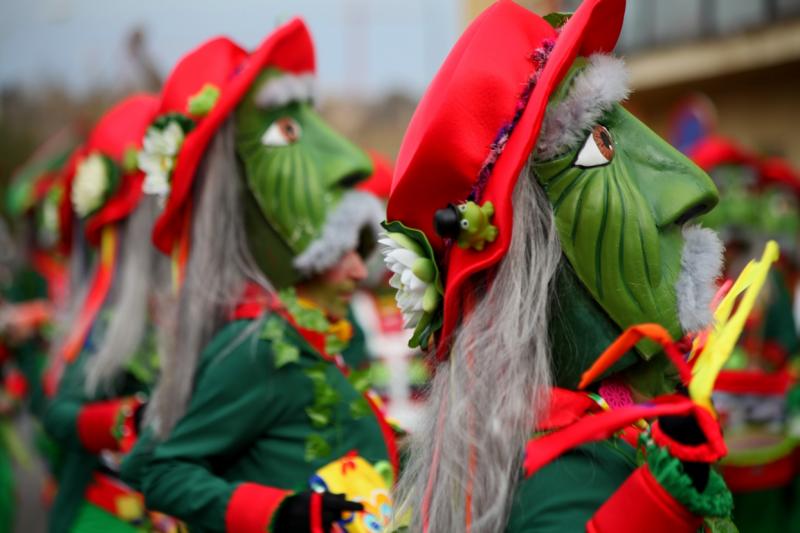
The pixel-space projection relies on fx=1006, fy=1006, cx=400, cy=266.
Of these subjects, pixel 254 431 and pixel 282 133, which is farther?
pixel 282 133

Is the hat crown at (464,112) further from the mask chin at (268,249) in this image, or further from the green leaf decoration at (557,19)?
the mask chin at (268,249)

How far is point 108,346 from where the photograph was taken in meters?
3.98

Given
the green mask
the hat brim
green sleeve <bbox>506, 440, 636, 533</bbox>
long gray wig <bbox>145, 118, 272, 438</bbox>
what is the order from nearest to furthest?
green sleeve <bbox>506, 440, 636, 533</bbox> → the hat brim → long gray wig <bbox>145, 118, 272, 438</bbox> → the green mask

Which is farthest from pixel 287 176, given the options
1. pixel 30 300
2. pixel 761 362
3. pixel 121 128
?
pixel 30 300

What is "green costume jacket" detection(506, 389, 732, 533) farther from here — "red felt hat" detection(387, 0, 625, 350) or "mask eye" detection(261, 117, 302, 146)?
"mask eye" detection(261, 117, 302, 146)

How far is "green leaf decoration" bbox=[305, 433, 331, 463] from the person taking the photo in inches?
111

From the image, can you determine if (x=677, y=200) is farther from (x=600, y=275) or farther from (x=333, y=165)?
(x=333, y=165)

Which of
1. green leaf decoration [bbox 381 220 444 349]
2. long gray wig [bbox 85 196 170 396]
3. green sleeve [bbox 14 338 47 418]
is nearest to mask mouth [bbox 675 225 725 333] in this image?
green leaf decoration [bbox 381 220 444 349]

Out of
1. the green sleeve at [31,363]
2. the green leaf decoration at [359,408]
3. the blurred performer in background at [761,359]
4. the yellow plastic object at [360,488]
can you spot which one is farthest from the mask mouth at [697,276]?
the green sleeve at [31,363]

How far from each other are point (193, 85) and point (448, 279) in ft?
5.66

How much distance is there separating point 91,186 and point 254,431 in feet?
6.57

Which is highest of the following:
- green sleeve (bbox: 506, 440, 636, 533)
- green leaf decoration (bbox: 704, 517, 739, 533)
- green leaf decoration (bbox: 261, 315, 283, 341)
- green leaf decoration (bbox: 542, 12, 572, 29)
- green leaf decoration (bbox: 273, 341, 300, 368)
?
green leaf decoration (bbox: 542, 12, 572, 29)

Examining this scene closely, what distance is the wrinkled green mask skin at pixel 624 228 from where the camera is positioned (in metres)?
1.84

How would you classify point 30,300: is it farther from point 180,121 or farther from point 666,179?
point 666,179
